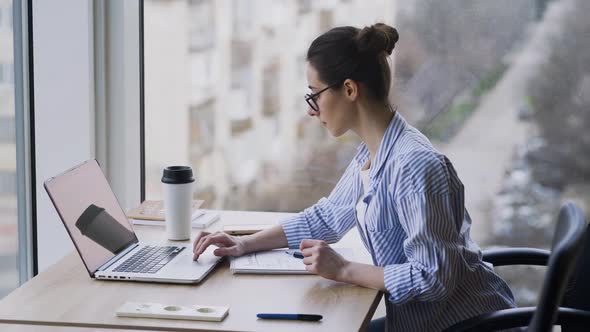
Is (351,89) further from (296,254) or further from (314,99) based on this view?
(296,254)

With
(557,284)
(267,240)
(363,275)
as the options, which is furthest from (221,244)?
(557,284)

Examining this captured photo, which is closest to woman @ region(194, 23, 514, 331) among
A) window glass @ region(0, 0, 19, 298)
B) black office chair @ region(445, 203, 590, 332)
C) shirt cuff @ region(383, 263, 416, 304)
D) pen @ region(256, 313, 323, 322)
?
shirt cuff @ region(383, 263, 416, 304)

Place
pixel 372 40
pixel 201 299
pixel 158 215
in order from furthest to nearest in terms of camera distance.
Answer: pixel 158 215
pixel 372 40
pixel 201 299

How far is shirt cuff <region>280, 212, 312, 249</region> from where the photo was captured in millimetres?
2121

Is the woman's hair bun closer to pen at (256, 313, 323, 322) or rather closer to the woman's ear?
the woman's ear

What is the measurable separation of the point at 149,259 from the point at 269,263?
0.29 meters

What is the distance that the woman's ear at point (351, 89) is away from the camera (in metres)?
1.93

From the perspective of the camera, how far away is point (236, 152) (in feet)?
9.62

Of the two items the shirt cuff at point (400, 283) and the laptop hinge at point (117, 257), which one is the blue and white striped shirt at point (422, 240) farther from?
the laptop hinge at point (117, 257)

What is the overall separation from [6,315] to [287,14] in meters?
1.57

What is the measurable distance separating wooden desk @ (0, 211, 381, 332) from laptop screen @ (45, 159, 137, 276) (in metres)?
0.07

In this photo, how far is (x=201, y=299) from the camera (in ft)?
5.61

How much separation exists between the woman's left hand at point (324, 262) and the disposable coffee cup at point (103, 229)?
498mm

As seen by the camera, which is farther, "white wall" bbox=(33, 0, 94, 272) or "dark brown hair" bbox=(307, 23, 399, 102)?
"white wall" bbox=(33, 0, 94, 272)
